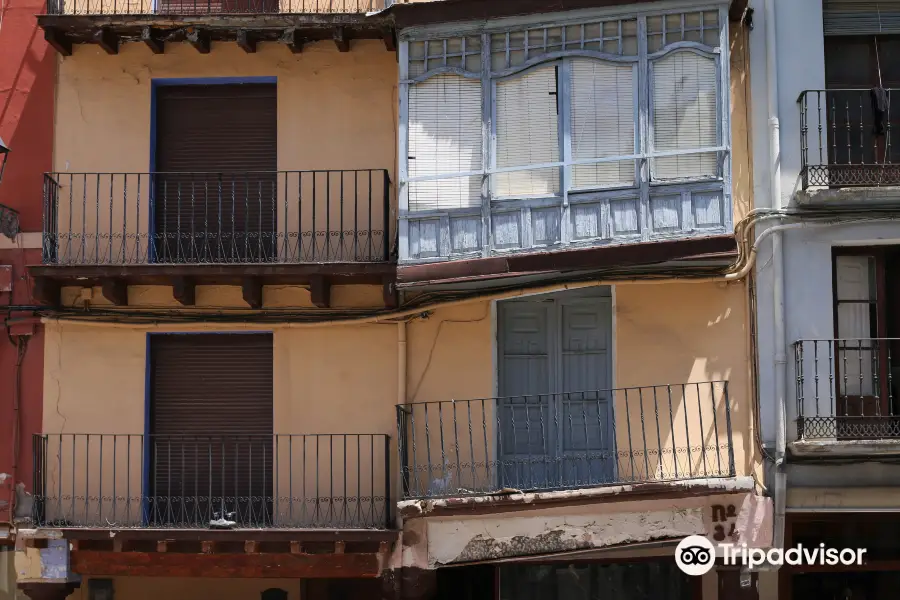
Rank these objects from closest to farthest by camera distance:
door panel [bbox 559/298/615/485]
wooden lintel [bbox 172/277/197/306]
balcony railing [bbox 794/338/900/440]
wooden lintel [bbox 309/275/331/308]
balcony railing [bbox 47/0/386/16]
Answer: balcony railing [bbox 794/338/900/440] → door panel [bbox 559/298/615/485] → wooden lintel [bbox 309/275/331/308] → wooden lintel [bbox 172/277/197/306] → balcony railing [bbox 47/0/386/16]

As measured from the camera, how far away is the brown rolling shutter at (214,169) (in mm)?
14711

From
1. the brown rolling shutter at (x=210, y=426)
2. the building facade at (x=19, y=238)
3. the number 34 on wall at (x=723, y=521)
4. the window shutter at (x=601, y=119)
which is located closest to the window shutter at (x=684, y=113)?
the window shutter at (x=601, y=119)

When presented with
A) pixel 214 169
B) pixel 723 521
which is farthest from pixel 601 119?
pixel 214 169

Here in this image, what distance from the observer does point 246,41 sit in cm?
1445

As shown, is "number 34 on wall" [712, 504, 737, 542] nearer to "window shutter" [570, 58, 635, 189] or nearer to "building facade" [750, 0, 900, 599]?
"building facade" [750, 0, 900, 599]

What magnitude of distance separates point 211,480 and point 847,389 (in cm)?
708

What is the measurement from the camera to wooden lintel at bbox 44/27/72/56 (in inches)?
570

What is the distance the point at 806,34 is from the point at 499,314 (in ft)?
14.8

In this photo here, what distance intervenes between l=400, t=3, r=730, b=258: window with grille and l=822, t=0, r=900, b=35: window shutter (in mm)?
1530

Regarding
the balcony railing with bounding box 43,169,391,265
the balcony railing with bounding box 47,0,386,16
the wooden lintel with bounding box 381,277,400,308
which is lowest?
the wooden lintel with bounding box 381,277,400,308

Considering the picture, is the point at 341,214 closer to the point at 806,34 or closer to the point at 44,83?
the point at 44,83

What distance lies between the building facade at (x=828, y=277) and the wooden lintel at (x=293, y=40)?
5058 millimetres

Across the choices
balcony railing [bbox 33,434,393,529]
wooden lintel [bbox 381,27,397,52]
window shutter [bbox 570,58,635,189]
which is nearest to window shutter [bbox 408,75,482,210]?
wooden lintel [bbox 381,27,397,52]

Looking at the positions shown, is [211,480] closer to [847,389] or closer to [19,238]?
[19,238]
